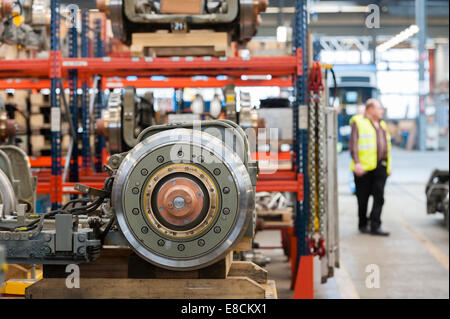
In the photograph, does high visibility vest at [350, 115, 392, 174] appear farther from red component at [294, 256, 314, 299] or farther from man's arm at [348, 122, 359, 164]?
red component at [294, 256, 314, 299]

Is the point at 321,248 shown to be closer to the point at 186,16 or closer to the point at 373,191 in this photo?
the point at 186,16

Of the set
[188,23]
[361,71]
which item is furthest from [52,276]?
[361,71]

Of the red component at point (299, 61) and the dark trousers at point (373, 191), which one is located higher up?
the red component at point (299, 61)

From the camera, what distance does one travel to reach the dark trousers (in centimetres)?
700

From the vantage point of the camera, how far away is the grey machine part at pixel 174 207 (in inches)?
78.9

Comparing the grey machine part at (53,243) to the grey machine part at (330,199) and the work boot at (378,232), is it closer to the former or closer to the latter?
the grey machine part at (330,199)

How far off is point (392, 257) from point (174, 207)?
4.46 metres

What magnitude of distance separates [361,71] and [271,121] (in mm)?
13937

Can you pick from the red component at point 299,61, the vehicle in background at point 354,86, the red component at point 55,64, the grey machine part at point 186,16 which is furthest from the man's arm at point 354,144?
the vehicle in background at point 354,86

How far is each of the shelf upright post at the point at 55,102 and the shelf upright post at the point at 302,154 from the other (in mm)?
1809

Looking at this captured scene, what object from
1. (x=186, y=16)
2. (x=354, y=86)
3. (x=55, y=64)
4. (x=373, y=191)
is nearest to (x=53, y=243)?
(x=186, y=16)

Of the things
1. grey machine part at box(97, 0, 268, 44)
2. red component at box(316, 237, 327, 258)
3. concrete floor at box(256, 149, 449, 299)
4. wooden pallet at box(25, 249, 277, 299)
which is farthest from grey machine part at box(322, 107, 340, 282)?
wooden pallet at box(25, 249, 277, 299)

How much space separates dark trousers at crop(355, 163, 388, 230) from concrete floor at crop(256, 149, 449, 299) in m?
0.22

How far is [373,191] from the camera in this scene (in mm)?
7086
